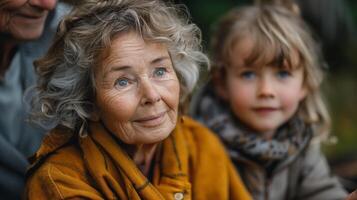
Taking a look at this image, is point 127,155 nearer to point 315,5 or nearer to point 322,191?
point 322,191

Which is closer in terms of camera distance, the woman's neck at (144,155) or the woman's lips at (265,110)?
the woman's neck at (144,155)

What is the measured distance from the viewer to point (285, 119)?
11.5ft

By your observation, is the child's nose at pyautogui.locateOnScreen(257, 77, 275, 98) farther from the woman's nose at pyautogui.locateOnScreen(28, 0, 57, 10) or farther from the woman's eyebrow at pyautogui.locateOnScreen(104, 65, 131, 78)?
the woman's nose at pyautogui.locateOnScreen(28, 0, 57, 10)

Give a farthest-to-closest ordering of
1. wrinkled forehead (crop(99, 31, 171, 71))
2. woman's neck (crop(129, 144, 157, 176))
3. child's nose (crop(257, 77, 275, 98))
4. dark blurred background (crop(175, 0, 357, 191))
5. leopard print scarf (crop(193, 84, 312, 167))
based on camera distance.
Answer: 1. dark blurred background (crop(175, 0, 357, 191))
2. leopard print scarf (crop(193, 84, 312, 167))
3. child's nose (crop(257, 77, 275, 98))
4. woman's neck (crop(129, 144, 157, 176))
5. wrinkled forehead (crop(99, 31, 171, 71))

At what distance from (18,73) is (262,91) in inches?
49.1

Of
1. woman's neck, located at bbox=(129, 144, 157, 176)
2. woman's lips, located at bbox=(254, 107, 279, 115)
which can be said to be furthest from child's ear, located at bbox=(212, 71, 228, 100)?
woman's neck, located at bbox=(129, 144, 157, 176)

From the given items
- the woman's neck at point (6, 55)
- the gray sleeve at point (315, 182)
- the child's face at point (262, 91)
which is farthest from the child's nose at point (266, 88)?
the woman's neck at point (6, 55)

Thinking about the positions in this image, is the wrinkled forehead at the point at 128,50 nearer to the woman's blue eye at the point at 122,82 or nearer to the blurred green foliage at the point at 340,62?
the woman's blue eye at the point at 122,82

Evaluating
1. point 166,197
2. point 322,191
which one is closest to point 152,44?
point 166,197

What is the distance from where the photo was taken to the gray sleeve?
3.55m

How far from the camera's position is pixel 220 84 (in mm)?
3660

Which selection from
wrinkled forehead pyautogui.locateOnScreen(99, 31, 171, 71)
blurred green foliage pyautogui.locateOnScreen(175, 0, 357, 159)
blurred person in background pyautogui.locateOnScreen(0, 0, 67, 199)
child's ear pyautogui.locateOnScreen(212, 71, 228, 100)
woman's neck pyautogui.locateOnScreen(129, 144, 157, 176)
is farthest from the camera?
blurred green foliage pyautogui.locateOnScreen(175, 0, 357, 159)

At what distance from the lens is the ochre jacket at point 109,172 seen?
2.64 metres

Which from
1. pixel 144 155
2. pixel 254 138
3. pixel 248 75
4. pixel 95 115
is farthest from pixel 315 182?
pixel 95 115
